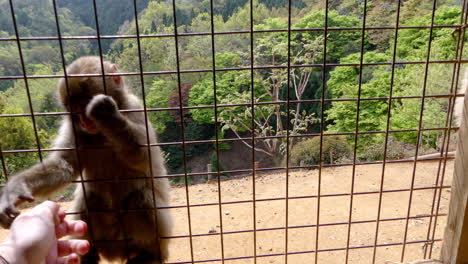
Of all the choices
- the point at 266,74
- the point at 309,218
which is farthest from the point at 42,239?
the point at 266,74

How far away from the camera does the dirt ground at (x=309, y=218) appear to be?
4520 millimetres

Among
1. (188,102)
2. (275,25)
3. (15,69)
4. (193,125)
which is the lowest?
(193,125)

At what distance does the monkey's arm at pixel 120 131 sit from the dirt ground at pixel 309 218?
50.5 inches

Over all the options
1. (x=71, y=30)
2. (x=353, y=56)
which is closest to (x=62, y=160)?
(x=353, y=56)

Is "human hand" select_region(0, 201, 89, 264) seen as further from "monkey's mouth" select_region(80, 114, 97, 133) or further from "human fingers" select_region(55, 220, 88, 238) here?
"monkey's mouth" select_region(80, 114, 97, 133)

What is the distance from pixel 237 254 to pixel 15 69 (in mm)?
19421

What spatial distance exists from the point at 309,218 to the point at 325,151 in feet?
23.2

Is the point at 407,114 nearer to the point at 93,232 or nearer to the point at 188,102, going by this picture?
Result: the point at 188,102

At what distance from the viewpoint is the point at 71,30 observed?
21.9 m

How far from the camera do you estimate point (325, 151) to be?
12445mm

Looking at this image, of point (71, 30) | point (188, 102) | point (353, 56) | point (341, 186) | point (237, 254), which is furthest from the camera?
point (71, 30)

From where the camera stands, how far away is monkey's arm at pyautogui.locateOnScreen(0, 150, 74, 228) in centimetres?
192

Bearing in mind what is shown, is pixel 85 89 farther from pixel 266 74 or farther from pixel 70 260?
pixel 266 74

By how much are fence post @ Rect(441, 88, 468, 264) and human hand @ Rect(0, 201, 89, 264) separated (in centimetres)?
220
